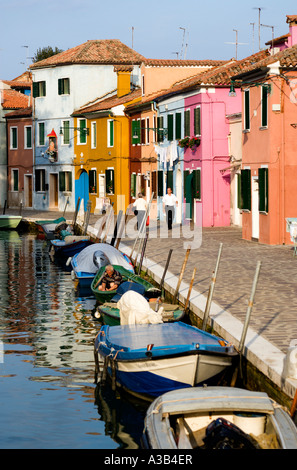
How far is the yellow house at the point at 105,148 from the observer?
50.0 m

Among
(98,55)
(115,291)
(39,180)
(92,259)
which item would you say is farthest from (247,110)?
(39,180)

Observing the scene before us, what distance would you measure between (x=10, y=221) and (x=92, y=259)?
22267 mm

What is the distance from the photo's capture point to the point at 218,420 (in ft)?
28.4

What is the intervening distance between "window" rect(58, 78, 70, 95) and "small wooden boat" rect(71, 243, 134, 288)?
29.3 m

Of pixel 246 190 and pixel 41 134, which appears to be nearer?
pixel 246 190

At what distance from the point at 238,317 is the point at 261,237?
13784 mm

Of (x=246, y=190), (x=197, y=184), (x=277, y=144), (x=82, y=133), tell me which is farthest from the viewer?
(x=82, y=133)

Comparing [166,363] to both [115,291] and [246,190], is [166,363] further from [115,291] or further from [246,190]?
[246,190]

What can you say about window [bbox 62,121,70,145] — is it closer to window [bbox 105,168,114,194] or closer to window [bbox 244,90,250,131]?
window [bbox 105,168,114,194]

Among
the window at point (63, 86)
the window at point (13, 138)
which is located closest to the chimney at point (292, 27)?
the window at point (63, 86)

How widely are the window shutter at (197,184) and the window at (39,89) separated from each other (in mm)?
21157

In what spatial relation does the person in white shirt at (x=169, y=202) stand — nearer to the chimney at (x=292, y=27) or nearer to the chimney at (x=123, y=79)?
the chimney at (x=292, y=27)

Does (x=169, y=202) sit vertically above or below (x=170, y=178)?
below

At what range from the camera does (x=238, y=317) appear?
569 inches
